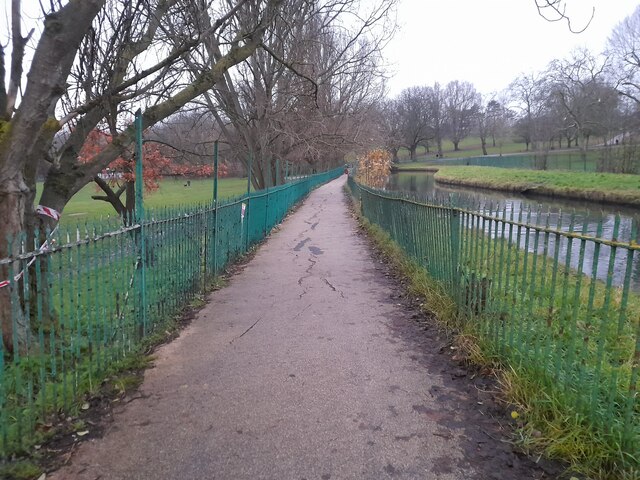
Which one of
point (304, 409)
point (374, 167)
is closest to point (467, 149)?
point (374, 167)

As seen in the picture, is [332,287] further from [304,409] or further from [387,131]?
[387,131]

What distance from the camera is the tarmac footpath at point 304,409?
2.98 meters

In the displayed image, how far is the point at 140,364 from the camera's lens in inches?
179

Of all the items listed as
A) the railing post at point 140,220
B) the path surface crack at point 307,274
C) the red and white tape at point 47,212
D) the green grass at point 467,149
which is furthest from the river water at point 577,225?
the green grass at point 467,149

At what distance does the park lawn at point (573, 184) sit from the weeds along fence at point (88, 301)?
24160mm

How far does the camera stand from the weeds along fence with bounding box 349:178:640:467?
2.98 meters

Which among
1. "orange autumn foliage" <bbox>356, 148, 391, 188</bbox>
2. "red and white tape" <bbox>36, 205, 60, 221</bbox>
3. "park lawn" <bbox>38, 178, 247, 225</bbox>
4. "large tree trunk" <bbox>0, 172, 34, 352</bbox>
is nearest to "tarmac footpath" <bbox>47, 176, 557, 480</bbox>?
"large tree trunk" <bbox>0, 172, 34, 352</bbox>

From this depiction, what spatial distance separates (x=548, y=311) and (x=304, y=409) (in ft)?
7.90

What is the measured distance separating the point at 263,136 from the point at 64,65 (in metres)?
16.3

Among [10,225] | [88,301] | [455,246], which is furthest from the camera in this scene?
[455,246]

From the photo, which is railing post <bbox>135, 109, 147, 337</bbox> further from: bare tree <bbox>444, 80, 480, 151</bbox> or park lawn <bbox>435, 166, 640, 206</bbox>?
bare tree <bbox>444, 80, 480, 151</bbox>

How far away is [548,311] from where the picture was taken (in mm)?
4402

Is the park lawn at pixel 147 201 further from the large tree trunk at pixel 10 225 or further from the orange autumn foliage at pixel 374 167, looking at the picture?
the large tree trunk at pixel 10 225

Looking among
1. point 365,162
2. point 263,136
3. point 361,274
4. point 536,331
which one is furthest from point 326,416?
point 365,162
